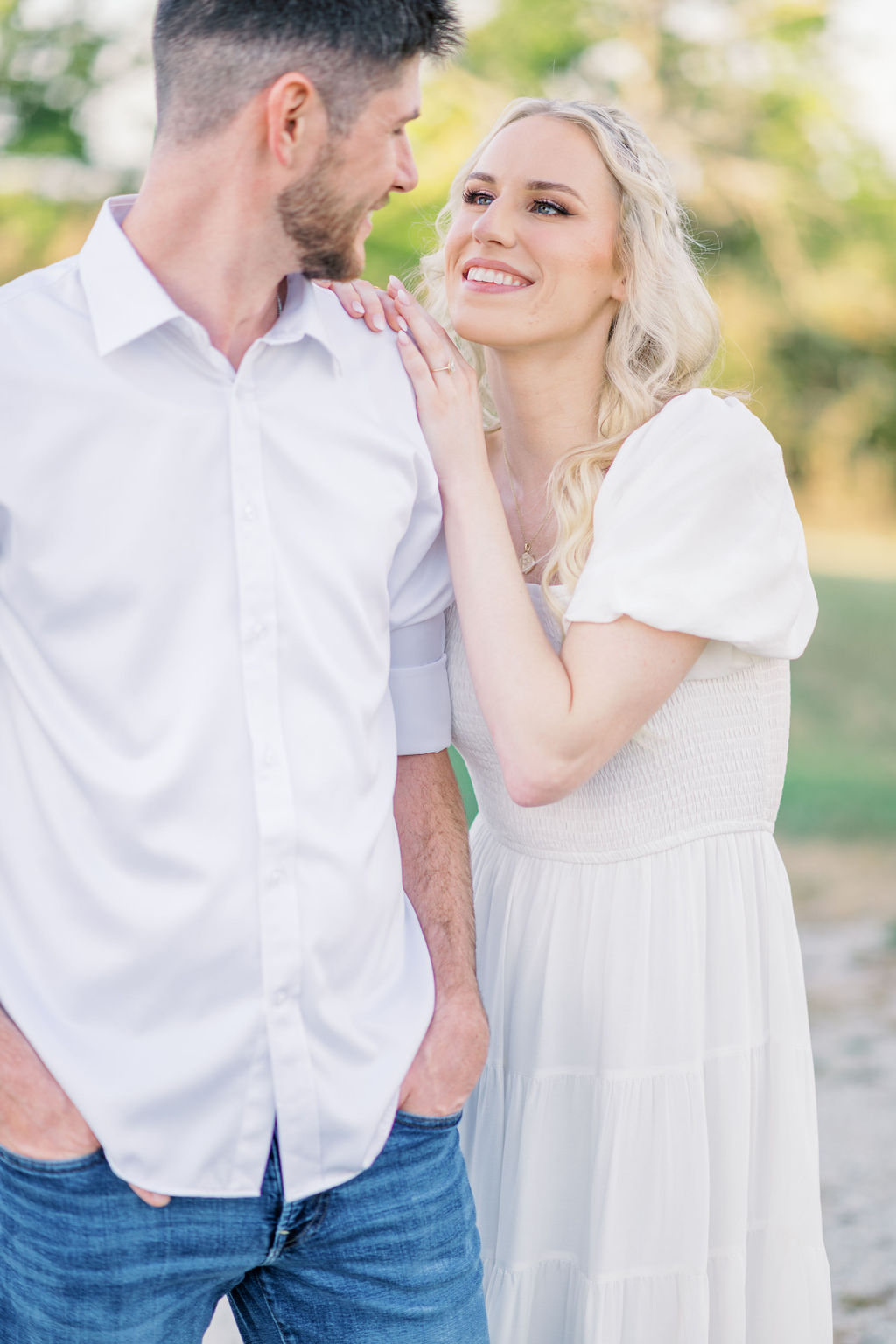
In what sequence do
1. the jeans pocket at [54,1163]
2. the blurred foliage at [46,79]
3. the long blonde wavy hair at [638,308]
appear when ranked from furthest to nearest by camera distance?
the blurred foliage at [46,79]
the long blonde wavy hair at [638,308]
the jeans pocket at [54,1163]

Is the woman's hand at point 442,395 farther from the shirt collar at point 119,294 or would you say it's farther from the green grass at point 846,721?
the green grass at point 846,721

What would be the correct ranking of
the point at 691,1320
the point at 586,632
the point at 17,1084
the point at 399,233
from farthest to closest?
the point at 399,233, the point at 691,1320, the point at 586,632, the point at 17,1084

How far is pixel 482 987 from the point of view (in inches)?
92.0

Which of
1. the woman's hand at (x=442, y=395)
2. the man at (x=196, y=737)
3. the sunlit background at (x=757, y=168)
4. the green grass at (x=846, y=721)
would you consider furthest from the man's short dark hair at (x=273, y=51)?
the sunlit background at (x=757, y=168)

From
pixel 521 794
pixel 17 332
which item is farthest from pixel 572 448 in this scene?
pixel 17 332

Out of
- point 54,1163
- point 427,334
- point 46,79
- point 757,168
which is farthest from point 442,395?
point 757,168

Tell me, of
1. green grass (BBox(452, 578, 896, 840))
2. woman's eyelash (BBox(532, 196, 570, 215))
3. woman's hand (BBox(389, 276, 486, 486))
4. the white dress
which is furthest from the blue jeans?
green grass (BBox(452, 578, 896, 840))

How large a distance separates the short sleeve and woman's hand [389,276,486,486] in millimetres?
220

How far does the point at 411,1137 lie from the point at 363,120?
1.27 m

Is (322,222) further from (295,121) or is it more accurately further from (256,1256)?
(256,1256)

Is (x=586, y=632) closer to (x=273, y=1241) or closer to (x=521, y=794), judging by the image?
(x=521, y=794)

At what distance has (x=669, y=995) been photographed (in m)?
2.18

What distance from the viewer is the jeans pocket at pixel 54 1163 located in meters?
1.61

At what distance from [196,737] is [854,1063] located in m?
3.79
